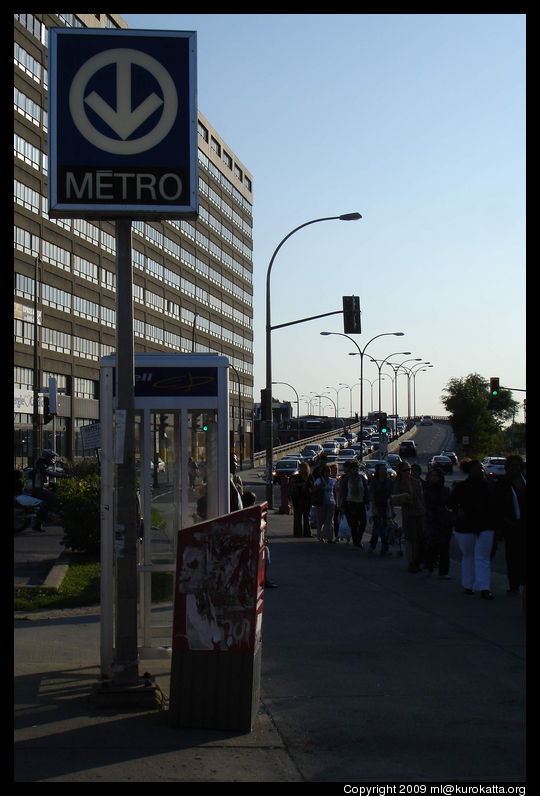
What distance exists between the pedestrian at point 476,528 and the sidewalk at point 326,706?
21.3 inches

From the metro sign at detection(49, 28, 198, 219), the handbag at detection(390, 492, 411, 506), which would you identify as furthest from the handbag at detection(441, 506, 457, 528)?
the metro sign at detection(49, 28, 198, 219)

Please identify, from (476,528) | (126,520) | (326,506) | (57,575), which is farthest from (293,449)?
(126,520)

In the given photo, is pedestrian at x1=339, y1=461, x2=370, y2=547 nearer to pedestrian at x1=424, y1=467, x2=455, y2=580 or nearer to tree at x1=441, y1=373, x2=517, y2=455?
pedestrian at x1=424, y1=467, x2=455, y2=580

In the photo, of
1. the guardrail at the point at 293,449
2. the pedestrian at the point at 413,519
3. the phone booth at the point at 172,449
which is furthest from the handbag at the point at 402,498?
the guardrail at the point at 293,449

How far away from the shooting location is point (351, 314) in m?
32.5

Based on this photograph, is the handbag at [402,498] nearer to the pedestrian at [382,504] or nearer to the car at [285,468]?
the pedestrian at [382,504]

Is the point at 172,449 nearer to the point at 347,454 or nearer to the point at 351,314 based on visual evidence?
the point at 351,314

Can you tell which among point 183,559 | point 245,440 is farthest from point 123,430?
point 245,440

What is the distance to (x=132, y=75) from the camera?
747 centimetres

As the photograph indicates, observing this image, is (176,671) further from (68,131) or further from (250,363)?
(250,363)

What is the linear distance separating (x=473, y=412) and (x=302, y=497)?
255 ft

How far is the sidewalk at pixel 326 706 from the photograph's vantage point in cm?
565
